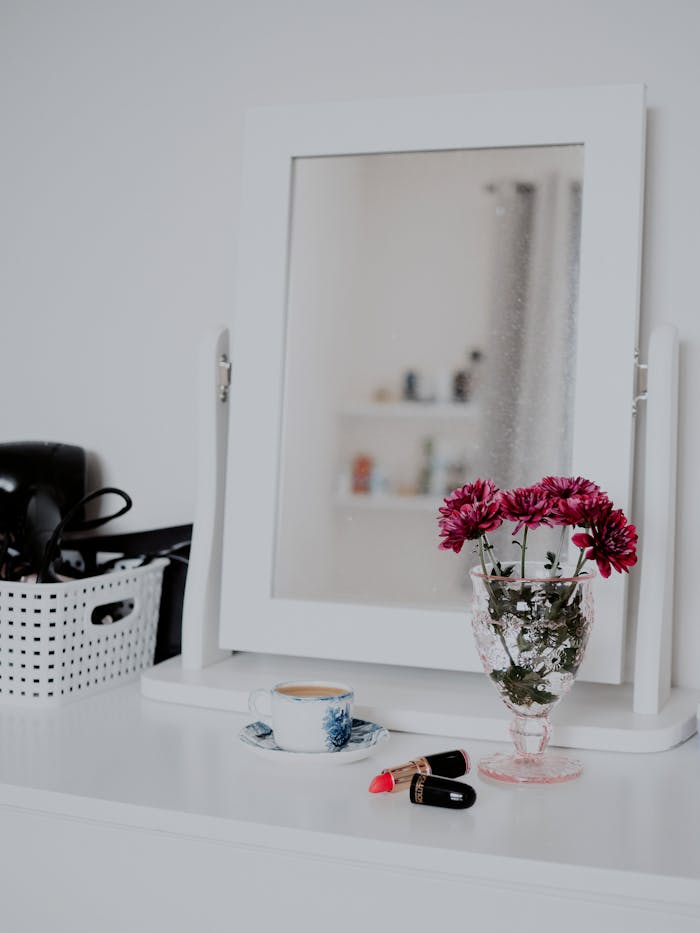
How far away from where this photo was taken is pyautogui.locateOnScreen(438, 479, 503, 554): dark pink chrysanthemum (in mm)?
958

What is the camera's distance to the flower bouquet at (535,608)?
946 mm

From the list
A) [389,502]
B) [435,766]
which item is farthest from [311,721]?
[389,502]

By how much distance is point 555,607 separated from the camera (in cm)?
94

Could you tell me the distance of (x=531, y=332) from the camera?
119 cm

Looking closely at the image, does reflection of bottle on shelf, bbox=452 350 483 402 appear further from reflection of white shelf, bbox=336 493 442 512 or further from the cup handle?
the cup handle

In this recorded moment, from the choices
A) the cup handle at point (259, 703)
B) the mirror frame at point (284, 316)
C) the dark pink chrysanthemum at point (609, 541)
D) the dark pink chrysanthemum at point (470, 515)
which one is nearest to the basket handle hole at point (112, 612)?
the mirror frame at point (284, 316)

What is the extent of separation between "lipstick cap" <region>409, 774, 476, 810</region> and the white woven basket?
515 millimetres

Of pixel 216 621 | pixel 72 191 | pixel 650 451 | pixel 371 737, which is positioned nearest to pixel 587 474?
pixel 650 451

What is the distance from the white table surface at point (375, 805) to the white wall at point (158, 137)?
0.52 metres

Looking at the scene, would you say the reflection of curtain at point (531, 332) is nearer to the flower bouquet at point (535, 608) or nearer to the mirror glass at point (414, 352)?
the mirror glass at point (414, 352)

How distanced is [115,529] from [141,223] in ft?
1.47

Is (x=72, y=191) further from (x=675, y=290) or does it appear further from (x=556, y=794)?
(x=556, y=794)

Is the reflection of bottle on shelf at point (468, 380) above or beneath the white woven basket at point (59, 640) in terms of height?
above

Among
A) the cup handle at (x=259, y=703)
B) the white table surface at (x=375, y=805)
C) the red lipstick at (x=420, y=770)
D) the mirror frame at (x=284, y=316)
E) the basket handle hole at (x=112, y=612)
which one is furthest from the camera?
the basket handle hole at (x=112, y=612)
